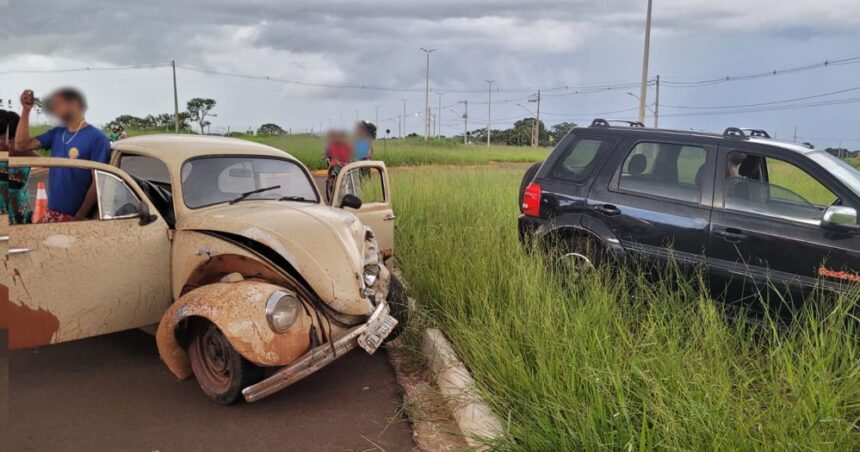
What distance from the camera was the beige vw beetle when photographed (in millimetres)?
3793

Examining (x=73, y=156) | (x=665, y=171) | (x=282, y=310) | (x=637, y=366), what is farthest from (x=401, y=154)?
(x=637, y=366)

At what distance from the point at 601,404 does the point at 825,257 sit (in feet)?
8.36

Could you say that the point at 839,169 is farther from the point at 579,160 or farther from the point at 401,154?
the point at 401,154

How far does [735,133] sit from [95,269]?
207 inches

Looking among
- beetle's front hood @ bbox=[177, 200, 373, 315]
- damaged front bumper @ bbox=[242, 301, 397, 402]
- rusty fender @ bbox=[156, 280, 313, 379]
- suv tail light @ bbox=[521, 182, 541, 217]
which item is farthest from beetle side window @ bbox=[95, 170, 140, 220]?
suv tail light @ bbox=[521, 182, 541, 217]

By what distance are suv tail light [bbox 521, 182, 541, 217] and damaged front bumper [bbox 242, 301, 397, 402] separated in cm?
236

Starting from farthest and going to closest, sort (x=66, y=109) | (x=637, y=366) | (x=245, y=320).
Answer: (x=245, y=320), (x=637, y=366), (x=66, y=109)

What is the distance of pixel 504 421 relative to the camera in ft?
10.9

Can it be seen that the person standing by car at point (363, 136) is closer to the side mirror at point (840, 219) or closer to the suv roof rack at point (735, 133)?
the suv roof rack at point (735, 133)

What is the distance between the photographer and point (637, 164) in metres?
5.63

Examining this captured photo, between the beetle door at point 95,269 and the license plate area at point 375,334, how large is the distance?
1.63 m

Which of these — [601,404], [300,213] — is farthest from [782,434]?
[300,213]

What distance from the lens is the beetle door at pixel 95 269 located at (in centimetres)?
383

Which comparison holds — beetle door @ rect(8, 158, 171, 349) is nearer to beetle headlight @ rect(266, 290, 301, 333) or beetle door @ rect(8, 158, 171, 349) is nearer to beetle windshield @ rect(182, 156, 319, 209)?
beetle windshield @ rect(182, 156, 319, 209)
